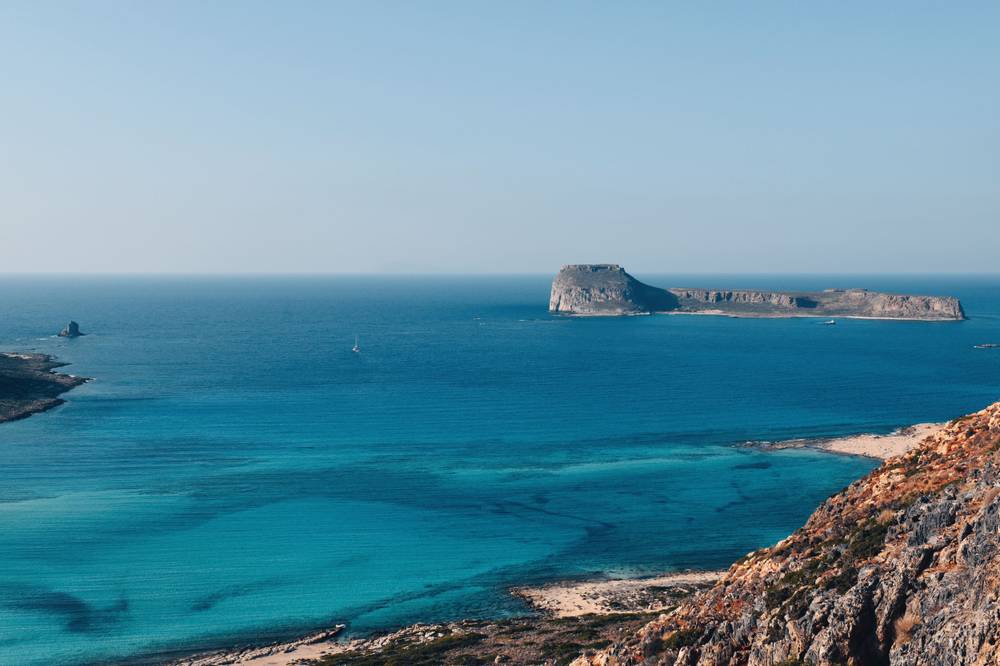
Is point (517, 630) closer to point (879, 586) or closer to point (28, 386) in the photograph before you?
point (879, 586)

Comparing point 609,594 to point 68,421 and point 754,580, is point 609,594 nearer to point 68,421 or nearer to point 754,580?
point 754,580

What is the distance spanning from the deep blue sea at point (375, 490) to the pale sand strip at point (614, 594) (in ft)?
7.01

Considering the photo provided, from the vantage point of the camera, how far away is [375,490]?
84688 mm

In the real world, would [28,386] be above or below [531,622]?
above

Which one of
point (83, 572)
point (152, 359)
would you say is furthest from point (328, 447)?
point (152, 359)

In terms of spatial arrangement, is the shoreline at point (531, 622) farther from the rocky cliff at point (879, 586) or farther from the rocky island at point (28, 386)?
the rocky island at point (28, 386)

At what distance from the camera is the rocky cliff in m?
26.6

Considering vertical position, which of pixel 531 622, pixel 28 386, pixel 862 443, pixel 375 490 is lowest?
pixel 531 622

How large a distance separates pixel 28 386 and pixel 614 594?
4385 inches

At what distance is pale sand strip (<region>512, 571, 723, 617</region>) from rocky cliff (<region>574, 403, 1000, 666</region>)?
61.1ft

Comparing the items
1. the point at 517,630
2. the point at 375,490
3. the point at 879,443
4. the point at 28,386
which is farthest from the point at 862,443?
the point at 28,386

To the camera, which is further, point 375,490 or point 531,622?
point 375,490

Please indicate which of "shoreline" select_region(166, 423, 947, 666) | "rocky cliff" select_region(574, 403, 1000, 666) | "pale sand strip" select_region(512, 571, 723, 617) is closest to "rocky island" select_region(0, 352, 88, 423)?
"shoreline" select_region(166, 423, 947, 666)

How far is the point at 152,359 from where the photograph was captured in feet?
601
